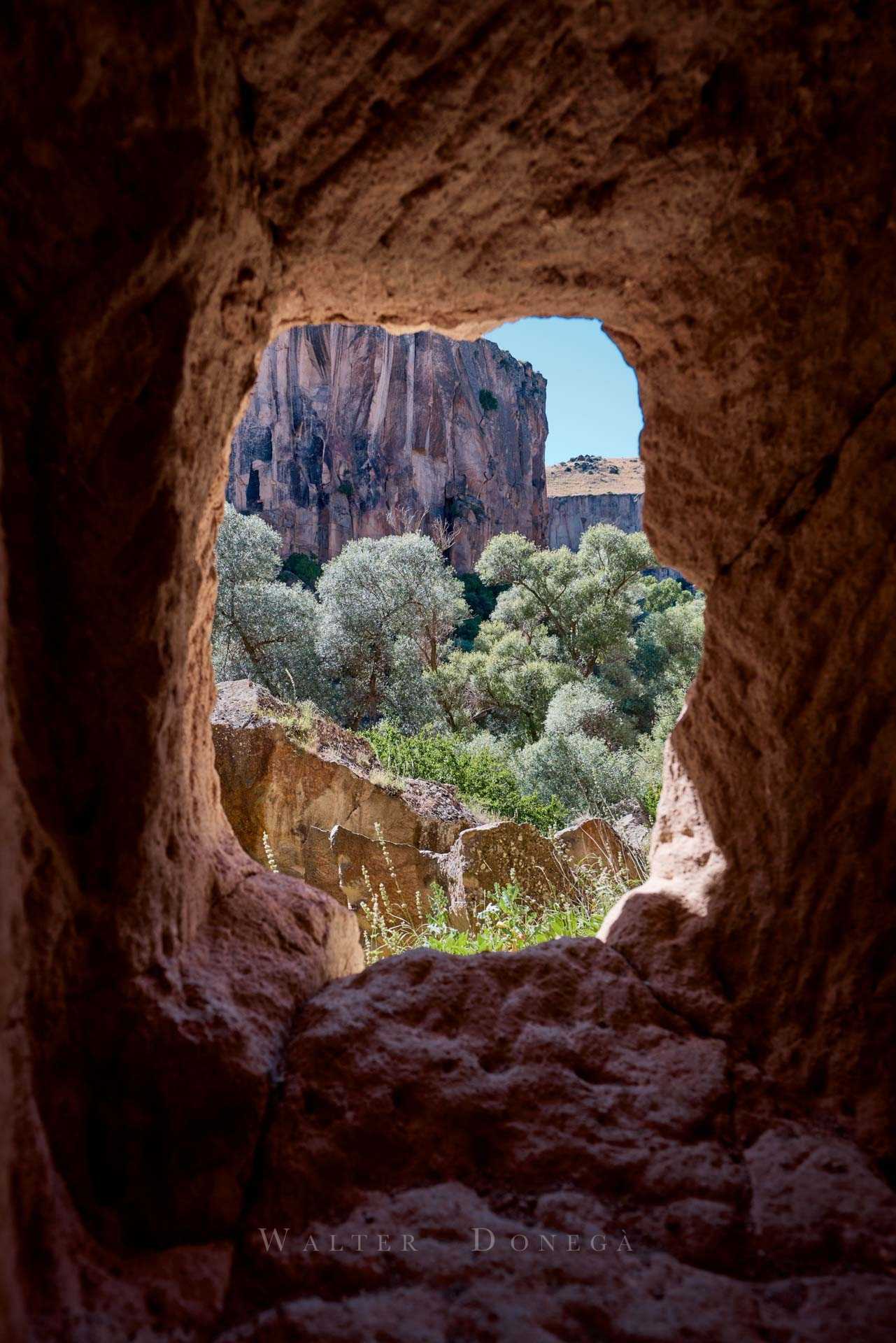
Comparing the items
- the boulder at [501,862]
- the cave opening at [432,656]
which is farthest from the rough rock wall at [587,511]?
the boulder at [501,862]

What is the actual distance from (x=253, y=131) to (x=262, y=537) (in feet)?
59.9

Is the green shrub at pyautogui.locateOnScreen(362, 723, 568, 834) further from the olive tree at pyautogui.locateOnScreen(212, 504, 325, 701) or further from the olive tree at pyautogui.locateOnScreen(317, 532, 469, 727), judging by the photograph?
the olive tree at pyautogui.locateOnScreen(317, 532, 469, 727)

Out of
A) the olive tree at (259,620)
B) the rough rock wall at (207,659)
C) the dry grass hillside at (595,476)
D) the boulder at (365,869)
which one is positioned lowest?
the boulder at (365,869)

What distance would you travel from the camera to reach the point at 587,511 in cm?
5559

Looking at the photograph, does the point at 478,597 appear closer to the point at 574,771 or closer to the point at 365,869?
the point at 574,771

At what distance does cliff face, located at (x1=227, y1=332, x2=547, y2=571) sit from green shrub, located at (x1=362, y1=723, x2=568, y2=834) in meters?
22.3

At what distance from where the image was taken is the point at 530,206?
1.86m

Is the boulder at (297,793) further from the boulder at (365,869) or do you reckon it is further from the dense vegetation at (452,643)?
the dense vegetation at (452,643)

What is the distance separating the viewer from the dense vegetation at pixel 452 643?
1794 cm

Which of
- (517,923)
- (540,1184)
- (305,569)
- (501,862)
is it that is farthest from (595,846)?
(305,569)

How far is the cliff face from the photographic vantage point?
105 feet

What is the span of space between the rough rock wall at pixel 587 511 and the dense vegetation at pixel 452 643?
34.8m

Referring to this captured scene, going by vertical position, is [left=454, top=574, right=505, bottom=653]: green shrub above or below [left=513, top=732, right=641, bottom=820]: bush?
above

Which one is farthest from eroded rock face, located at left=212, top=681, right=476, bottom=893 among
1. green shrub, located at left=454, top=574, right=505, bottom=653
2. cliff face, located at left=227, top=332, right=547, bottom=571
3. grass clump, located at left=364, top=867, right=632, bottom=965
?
cliff face, located at left=227, top=332, right=547, bottom=571
